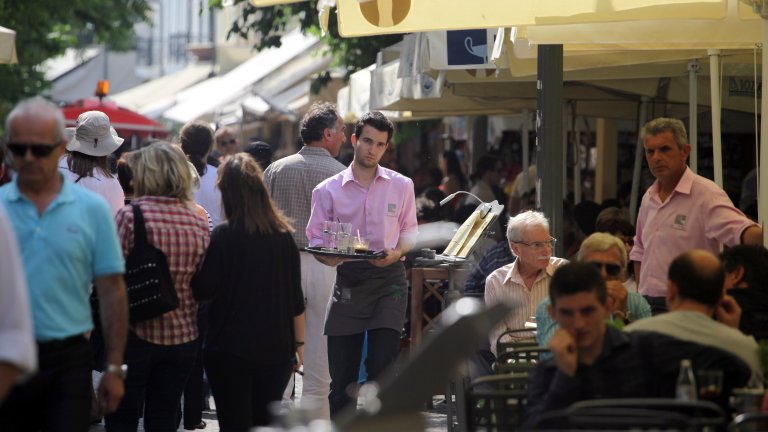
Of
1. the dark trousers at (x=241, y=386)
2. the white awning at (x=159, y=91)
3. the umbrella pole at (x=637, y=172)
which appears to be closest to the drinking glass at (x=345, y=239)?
the dark trousers at (x=241, y=386)

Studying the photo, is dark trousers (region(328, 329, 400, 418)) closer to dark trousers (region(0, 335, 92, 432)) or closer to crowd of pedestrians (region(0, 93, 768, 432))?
crowd of pedestrians (region(0, 93, 768, 432))

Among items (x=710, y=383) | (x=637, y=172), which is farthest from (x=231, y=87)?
(x=710, y=383)

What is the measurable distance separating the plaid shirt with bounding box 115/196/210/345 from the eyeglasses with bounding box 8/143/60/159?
4.74 feet

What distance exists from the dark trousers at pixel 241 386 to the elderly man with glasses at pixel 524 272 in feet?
4.52

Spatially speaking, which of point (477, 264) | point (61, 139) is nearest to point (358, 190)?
point (477, 264)

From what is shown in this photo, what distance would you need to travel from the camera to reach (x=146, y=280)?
727 centimetres

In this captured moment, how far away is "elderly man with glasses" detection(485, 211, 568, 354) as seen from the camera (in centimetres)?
820

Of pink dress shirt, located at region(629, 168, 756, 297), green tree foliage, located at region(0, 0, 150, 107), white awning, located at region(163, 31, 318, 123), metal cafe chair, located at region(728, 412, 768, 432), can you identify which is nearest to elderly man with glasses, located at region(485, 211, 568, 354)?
pink dress shirt, located at region(629, 168, 756, 297)

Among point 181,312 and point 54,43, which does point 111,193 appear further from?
point 54,43

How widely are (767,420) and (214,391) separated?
3.43 m

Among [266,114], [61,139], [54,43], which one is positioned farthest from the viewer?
[54,43]

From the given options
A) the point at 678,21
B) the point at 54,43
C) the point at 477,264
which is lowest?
the point at 477,264

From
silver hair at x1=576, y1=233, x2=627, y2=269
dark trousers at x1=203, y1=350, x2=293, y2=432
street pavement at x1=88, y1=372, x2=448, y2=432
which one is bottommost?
street pavement at x1=88, y1=372, x2=448, y2=432

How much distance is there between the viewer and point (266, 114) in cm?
2642
